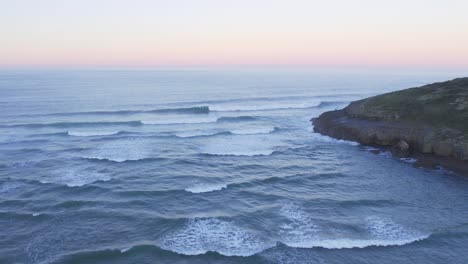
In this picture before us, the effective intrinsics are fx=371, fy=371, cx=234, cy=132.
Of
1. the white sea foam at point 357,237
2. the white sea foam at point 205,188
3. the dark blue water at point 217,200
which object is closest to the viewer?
the dark blue water at point 217,200

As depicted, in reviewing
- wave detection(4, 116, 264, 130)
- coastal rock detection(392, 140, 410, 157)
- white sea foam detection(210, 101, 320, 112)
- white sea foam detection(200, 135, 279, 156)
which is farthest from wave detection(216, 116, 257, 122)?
coastal rock detection(392, 140, 410, 157)

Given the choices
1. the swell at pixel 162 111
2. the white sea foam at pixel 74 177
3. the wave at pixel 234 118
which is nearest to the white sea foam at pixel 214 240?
the white sea foam at pixel 74 177

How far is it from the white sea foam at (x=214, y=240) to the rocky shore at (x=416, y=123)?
819 inches

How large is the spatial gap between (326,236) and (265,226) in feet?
11.6

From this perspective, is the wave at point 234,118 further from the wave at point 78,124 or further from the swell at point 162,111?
the wave at point 78,124

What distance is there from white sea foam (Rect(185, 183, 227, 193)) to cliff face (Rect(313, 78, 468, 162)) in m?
19.6

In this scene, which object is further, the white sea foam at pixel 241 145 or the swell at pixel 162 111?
the swell at pixel 162 111

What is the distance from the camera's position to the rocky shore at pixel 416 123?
3356 centimetres

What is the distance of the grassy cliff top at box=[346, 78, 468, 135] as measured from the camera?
121ft

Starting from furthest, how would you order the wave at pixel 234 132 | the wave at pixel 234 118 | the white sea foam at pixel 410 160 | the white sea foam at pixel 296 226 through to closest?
1. the wave at pixel 234 118
2. the wave at pixel 234 132
3. the white sea foam at pixel 410 160
4. the white sea foam at pixel 296 226

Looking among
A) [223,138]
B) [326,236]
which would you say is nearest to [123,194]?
[326,236]

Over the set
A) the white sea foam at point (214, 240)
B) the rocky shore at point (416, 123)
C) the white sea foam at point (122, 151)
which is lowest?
the white sea foam at point (214, 240)

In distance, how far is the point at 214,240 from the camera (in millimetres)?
20094

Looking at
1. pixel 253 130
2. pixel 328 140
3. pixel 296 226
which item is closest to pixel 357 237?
pixel 296 226
